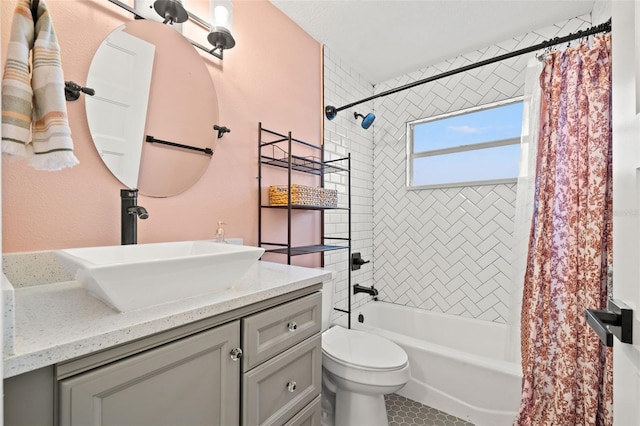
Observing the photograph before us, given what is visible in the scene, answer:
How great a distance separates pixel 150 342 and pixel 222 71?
1.44m

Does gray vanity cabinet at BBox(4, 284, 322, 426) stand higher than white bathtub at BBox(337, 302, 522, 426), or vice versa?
gray vanity cabinet at BBox(4, 284, 322, 426)

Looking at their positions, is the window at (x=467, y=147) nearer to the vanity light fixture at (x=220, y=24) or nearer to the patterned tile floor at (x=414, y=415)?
the patterned tile floor at (x=414, y=415)

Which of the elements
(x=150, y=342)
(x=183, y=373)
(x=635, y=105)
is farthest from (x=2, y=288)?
(x=635, y=105)

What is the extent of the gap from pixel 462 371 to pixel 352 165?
175 centimetres

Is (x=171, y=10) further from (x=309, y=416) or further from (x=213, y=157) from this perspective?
(x=309, y=416)

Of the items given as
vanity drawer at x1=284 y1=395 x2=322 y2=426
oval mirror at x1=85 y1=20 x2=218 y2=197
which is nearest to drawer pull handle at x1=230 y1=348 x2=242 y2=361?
vanity drawer at x1=284 y1=395 x2=322 y2=426

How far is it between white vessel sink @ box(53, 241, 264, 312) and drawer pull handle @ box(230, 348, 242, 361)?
0.19 metres

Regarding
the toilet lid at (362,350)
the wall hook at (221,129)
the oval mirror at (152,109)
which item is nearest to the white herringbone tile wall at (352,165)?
the toilet lid at (362,350)

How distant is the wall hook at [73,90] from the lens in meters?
1.08

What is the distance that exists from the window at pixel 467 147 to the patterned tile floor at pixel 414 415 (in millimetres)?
1701

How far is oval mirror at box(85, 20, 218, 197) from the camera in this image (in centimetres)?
121

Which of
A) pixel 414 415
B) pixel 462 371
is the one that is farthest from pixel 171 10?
pixel 414 415

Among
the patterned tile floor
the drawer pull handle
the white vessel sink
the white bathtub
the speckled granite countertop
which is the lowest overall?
the patterned tile floor

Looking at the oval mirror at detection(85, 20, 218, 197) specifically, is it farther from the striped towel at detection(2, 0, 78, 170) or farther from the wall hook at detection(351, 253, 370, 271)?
the wall hook at detection(351, 253, 370, 271)
